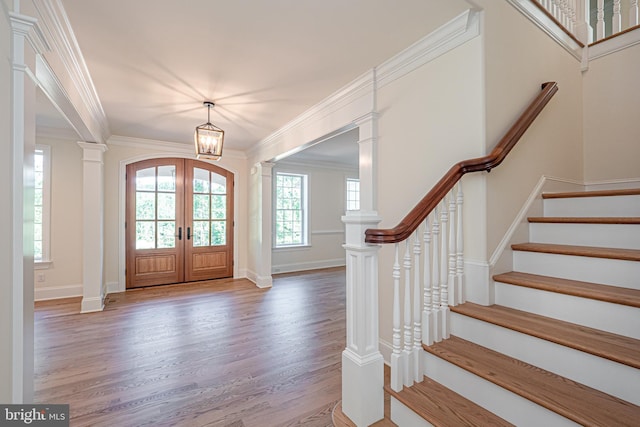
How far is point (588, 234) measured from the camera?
1.76m

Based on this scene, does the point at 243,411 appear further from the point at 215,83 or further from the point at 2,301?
the point at 215,83

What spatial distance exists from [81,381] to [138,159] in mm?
3603

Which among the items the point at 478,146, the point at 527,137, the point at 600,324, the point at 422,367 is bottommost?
the point at 422,367

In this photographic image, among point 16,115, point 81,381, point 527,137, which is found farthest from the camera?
point 81,381

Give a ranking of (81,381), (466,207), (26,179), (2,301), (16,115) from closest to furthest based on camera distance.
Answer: (2,301)
(16,115)
(26,179)
(466,207)
(81,381)

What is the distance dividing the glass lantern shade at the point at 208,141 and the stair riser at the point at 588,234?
2.96 m

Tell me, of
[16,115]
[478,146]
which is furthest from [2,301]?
[478,146]

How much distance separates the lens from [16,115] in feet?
4.18

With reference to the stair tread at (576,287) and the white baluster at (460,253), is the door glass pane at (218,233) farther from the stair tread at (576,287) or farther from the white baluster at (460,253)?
the stair tread at (576,287)

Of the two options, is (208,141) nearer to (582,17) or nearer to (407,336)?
(407,336)

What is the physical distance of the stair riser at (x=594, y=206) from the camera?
71.3 inches

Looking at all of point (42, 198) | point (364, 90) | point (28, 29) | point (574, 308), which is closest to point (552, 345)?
point (574, 308)

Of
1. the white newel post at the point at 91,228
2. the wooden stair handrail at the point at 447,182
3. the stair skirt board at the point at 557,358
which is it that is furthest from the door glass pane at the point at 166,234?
the stair skirt board at the point at 557,358
